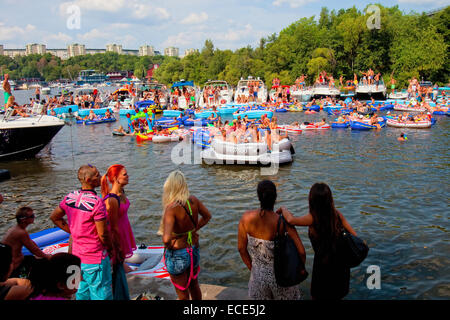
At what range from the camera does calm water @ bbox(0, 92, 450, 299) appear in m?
7.14

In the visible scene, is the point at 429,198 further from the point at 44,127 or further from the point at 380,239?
the point at 44,127

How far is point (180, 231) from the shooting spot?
3967 mm

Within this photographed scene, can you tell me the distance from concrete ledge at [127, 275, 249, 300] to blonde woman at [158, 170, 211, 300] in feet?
2.42

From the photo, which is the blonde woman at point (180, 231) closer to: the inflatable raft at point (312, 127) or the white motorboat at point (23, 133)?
the white motorboat at point (23, 133)

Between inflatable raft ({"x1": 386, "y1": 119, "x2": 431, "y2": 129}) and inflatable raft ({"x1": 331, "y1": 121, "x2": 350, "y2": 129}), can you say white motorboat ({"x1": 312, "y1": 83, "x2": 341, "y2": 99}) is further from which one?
inflatable raft ({"x1": 331, "y1": 121, "x2": 350, "y2": 129})

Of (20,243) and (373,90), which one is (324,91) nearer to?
(373,90)

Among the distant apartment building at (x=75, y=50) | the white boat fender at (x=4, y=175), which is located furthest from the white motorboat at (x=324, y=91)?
the distant apartment building at (x=75, y=50)

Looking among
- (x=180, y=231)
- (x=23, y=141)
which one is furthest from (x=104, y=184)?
(x=23, y=141)

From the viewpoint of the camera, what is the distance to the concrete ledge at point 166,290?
4707mm

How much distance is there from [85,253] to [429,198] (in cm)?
1017

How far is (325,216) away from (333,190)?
27.8 feet

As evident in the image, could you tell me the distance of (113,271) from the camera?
4.25 m

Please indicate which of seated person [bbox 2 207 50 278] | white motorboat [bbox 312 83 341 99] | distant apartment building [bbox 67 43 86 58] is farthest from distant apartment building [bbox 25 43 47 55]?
seated person [bbox 2 207 50 278]
